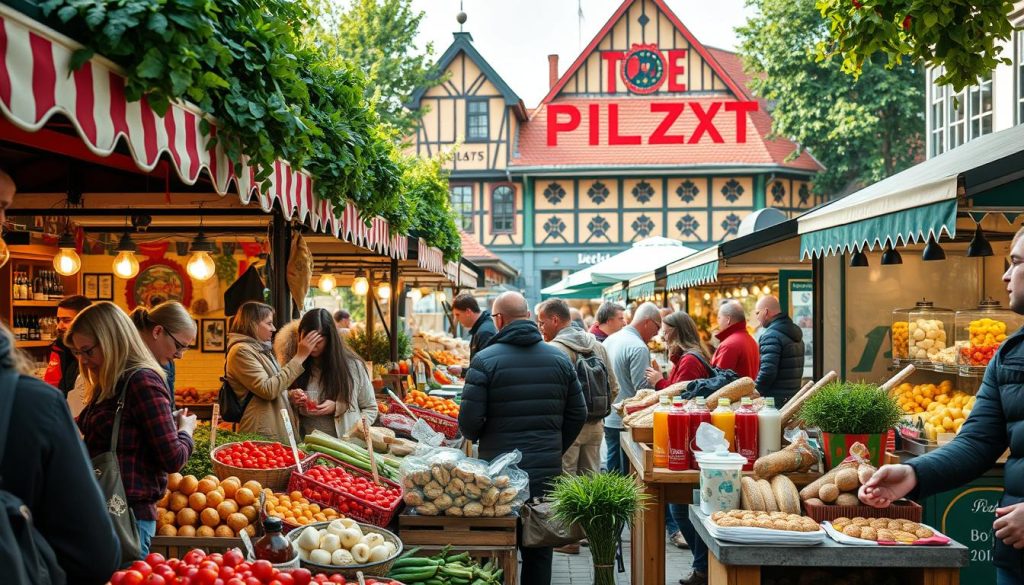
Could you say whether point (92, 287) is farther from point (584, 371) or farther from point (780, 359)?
point (780, 359)

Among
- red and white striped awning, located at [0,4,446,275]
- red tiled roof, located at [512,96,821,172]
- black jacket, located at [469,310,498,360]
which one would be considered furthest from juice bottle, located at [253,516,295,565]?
red tiled roof, located at [512,96,821,172]

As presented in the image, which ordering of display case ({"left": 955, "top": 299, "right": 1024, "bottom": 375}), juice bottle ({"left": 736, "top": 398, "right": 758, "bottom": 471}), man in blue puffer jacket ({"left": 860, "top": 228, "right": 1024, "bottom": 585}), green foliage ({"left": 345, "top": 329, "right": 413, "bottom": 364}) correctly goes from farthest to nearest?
green foliage ({"left": 345, "top": 329, "right": 413, "bottom": 364}) < display case ({"left": 955, "top": 299, "right": 1024, "bottom": 375}) < juice bottle ({"left": 736, "top": 398, "right": 758, "bottom": 471}) < man in blue puffer jacket ({"left": 860, "top": 228, "right": 1024, "bottom": 585})

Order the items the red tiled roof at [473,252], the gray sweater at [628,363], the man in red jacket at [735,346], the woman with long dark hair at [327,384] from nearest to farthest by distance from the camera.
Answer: the woman with long dark hair at [327,384] < the man in red jacket at [735,346] < the gray sweater at [628,363] < the red tiled roof at [473,252]

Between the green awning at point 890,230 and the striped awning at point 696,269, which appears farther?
the striped awning at point 696,269

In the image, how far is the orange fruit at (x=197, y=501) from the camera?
482cm

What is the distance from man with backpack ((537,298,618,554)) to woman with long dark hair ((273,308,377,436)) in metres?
1.60

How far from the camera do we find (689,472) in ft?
17.3

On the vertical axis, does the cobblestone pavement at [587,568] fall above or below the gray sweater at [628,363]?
below

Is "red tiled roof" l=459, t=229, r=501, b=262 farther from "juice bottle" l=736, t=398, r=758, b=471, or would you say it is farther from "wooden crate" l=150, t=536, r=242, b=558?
"wooden crate" l=150, t=536, r=242, b=558

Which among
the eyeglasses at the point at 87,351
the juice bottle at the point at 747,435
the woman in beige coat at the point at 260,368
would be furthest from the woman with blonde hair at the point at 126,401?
the juice bottle at the point at 747,435

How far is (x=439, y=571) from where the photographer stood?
15.7 ft

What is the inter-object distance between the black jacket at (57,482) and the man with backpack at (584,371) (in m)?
5.35

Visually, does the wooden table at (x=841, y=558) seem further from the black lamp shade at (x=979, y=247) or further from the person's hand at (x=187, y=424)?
the black lamp shade at (x=979, y=247)

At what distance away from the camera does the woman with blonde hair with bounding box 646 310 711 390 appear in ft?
26.5
